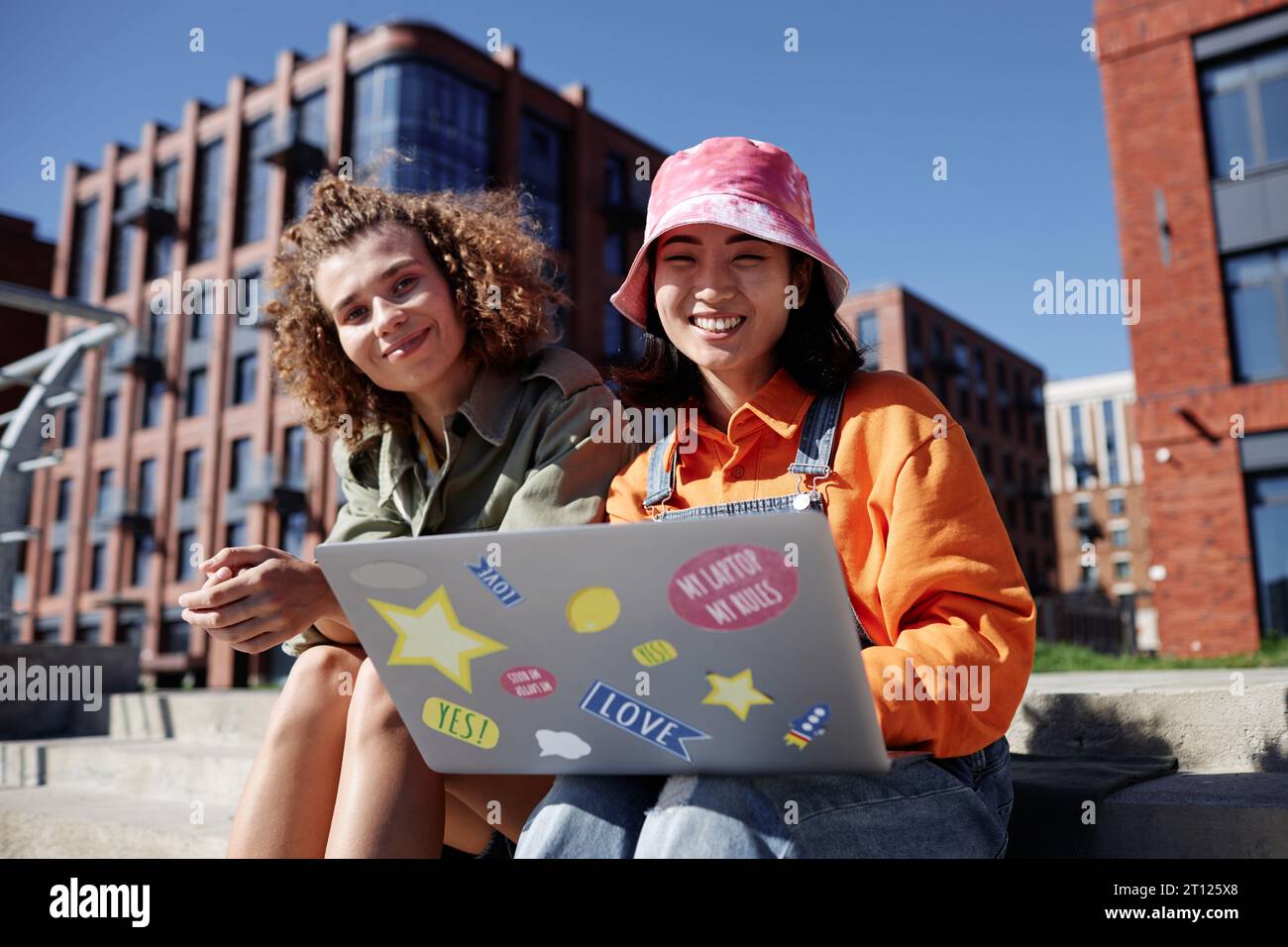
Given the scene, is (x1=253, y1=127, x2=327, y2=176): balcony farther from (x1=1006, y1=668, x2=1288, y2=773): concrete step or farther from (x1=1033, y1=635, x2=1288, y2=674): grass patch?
(x1=1006, y1=668, x2=1288, y2=773): concrete step

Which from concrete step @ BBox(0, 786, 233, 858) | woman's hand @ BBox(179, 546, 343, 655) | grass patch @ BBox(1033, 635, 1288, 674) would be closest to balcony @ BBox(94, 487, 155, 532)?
grass patch @ BBox(1033, 635, 1288, 674)

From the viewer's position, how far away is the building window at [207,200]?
2650cm

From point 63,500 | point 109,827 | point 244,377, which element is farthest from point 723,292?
point 63,500

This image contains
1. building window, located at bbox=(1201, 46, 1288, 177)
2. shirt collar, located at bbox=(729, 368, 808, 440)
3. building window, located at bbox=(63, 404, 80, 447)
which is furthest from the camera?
building window, located at bbox=(63, 404, 80, 447)

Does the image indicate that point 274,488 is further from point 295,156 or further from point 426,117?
point 426,117

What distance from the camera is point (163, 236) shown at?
1087 inches

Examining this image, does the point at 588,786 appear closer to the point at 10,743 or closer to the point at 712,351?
the point at 712,351

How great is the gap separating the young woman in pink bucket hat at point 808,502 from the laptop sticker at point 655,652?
106mm

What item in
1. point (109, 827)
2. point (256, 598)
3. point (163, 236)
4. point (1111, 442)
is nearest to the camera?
point (256, 598)

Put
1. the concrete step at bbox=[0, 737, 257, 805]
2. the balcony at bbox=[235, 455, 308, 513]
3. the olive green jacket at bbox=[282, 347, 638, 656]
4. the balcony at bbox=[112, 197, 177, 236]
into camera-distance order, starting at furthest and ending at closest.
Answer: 1. the balcony at bbox=[112, 197, 177, 236]
2. the balcony at bbox=[235, 455, 308, 513]
3. the concrete step at bbox=[0, 737, 257, 805]
4. the olive green jacket at bbox=[282, 347, 638, 656]

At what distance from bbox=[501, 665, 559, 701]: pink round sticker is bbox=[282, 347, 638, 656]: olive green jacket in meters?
0.58

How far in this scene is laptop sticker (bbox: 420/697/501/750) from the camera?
3.99 ft

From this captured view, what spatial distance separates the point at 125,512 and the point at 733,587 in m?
28.7
